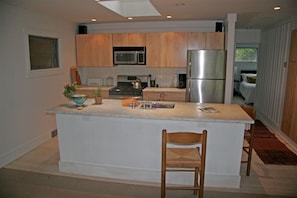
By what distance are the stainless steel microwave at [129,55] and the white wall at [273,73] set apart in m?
3.00

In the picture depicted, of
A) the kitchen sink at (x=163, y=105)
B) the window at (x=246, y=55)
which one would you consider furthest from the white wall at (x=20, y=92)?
the window at (x=246, y=55)

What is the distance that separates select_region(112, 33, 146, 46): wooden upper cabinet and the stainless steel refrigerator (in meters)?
1.16

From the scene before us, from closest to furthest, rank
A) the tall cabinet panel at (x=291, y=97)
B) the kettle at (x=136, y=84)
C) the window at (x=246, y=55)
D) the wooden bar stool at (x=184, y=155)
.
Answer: the wooden bar stool at (x=184, y=155) < the tall cabinet panel at (x=291, y=97) < the kettle at (x=136, y=84) < the window at (x=246, y=55)

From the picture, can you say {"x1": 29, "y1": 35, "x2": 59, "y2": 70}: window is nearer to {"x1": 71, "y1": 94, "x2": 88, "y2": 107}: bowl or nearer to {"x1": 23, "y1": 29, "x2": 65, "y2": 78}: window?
{"x1": 23, "y1": 29, "x2": 65, "y2": 78}: window

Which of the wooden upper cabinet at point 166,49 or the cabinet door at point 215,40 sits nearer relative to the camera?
the cabinet door at point 215,40

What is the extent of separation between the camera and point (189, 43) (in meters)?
5.01

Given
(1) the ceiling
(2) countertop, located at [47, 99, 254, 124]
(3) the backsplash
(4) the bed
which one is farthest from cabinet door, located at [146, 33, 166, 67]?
(4) the bed

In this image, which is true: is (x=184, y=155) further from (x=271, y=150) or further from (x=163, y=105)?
(x=271, y=150)

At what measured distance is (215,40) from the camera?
4.91 m

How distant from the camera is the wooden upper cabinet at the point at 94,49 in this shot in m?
5.36

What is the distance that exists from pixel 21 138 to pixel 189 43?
3.66 meters

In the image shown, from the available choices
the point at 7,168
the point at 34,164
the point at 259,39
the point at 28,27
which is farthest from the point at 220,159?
the point at 259,39

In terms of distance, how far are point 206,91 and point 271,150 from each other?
5.11 feet

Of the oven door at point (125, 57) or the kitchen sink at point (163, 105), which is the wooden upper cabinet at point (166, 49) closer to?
the oven door at point (125, 57)
